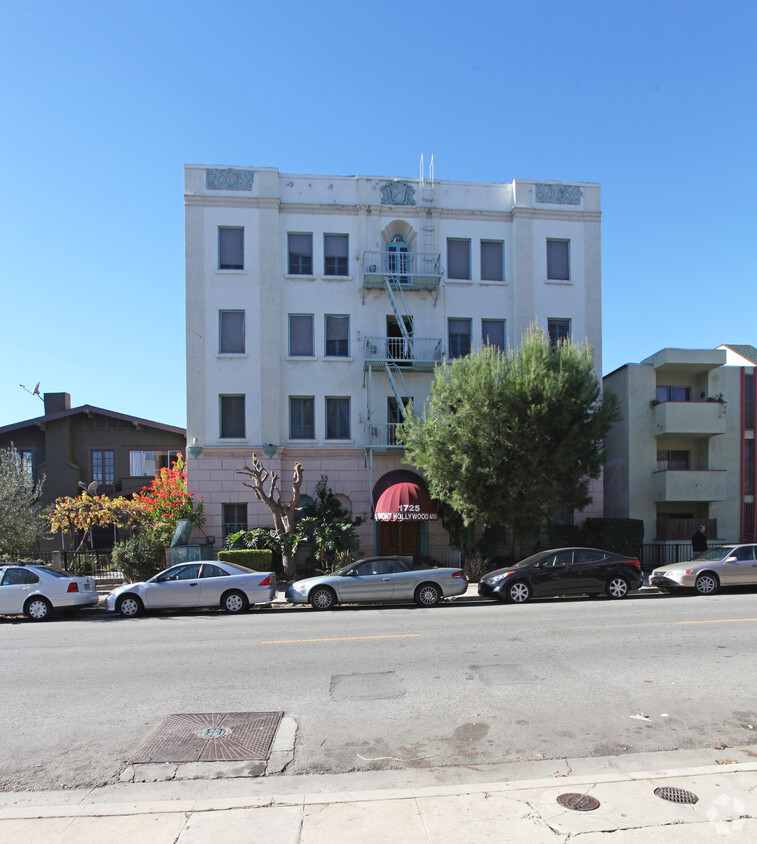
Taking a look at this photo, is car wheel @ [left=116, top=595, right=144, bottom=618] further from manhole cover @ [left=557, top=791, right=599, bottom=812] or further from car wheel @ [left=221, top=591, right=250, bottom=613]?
manhole cover @ [left=557, top=791, right=599, bottom=812]

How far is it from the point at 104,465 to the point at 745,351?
2936 cm

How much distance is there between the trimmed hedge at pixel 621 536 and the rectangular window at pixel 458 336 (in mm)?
8084

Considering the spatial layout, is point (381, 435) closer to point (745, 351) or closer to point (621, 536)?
point (621, 536)

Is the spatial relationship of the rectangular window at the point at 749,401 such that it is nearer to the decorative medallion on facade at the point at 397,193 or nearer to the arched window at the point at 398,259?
the arched window at the point at 398,259

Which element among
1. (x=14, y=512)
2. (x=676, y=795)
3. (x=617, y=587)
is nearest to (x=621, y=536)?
(x=617, y=587)

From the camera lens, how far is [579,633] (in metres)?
11.2

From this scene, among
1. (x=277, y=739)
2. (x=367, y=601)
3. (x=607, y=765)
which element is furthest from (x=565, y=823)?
(x=367, y=601)

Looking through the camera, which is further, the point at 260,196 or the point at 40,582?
the point at 260,196

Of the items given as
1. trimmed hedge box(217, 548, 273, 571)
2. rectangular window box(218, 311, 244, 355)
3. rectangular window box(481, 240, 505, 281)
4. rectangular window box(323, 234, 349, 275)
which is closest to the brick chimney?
rectangular window box(218, 311, 244, 355)

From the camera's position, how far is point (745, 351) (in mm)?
29594

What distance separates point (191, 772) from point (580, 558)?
1254 centimetres

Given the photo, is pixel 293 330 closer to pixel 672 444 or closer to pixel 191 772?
pixel 672 444

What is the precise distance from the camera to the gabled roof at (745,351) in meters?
29.2

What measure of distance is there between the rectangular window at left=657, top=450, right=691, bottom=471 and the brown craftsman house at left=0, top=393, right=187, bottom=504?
20173mm
